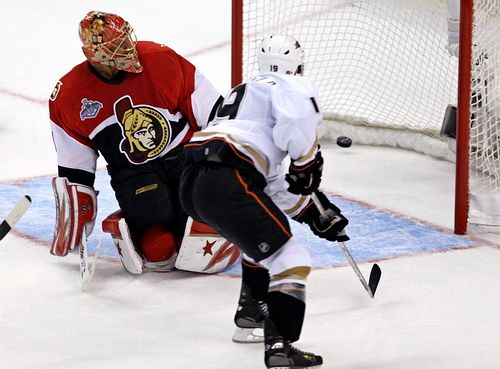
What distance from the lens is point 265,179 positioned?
3.29 metres

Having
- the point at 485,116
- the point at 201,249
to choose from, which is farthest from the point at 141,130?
the point at 485,116

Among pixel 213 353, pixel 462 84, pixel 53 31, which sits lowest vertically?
pixel 53 31

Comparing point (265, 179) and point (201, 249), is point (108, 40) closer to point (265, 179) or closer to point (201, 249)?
point (201, 249)

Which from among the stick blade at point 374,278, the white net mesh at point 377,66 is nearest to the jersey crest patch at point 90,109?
the stick blade at point 374,278

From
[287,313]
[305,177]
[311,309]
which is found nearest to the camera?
[287,313]

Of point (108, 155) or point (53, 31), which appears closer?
point (108, 155)

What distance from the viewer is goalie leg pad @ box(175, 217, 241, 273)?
3.92m

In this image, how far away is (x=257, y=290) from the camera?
3.47 m

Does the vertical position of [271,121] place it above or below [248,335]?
above

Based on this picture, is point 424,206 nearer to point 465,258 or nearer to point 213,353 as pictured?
point 465,258

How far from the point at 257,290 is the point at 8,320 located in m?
0.70

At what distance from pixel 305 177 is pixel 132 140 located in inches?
35.5

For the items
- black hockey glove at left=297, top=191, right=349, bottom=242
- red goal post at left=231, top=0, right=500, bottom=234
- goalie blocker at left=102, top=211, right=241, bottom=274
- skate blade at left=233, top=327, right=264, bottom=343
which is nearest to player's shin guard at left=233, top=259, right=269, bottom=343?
skate blade at left=233, top=327, right=264, bottom=343

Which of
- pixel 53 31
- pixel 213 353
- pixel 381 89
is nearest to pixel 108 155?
pixel 213 353
